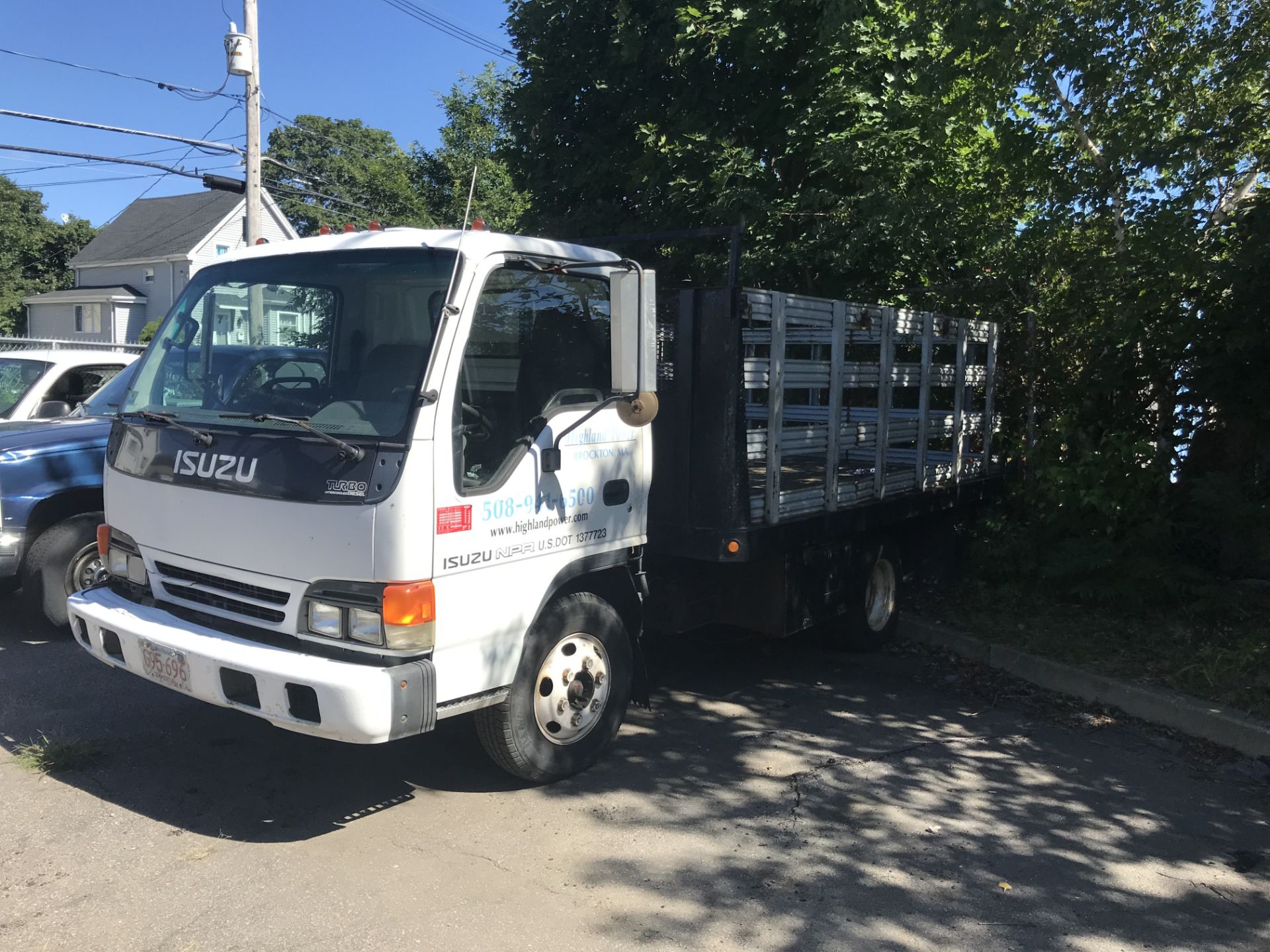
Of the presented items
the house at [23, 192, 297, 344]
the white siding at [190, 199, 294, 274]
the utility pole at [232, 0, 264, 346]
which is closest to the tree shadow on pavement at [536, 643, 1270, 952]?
the utility pole at [232, 0, 264, 346]

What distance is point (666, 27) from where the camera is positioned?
10.4 metres

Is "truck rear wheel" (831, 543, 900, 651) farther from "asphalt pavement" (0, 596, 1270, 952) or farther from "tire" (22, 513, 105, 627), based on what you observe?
"tire" (22, 513, 105, 627)

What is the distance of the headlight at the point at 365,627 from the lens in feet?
12.3

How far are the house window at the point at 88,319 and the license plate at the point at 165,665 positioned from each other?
4304 cm

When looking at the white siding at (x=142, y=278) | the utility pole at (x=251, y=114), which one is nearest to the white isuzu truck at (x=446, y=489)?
the utility pole at (x=251, y=114)

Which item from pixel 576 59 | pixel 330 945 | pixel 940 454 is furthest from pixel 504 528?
pixel 576 59

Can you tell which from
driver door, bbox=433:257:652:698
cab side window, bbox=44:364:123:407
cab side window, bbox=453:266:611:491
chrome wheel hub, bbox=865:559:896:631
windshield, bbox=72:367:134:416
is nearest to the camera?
driver door, bbox=433:257:652:698

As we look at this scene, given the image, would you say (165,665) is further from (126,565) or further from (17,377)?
(17,377)

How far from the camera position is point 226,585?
4148 mm

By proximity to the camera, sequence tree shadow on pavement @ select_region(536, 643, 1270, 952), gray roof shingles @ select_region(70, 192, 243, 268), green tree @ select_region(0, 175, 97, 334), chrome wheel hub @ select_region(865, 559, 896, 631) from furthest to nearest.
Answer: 1. green tree @ select_region(0, 175, 97, 334)
2. gray roof shingles @ select_region(70, 192, 243, 268)
3. chrome wheel hub @ select_region(865, 559, 896, 631)
4. tree shadow on pavement @ select_region(536, 643, 1270, 952)

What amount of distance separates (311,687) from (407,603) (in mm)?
449

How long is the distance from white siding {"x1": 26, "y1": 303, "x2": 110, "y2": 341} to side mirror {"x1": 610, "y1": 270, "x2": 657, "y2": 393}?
43.1 m

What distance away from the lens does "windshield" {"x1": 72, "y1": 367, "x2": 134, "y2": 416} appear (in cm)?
733

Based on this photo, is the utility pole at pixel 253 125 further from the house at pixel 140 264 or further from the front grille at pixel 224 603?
the house at pixel 140 264
